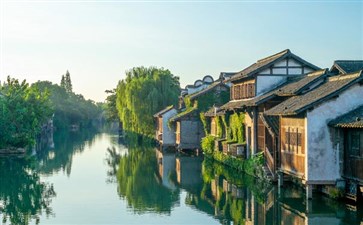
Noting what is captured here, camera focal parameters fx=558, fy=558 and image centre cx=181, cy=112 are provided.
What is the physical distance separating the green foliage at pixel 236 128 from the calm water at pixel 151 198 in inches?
86.1

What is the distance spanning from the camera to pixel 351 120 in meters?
21.7

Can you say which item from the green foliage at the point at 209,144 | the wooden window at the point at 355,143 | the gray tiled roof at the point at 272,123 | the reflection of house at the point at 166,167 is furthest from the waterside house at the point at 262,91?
the wooden window at the point at 355,143

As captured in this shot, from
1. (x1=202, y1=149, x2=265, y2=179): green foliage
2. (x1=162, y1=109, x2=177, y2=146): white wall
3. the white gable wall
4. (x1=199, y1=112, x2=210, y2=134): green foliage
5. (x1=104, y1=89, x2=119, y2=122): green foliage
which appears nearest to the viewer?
(x1=202, y1=149, x2=265, y2=179): green foliage

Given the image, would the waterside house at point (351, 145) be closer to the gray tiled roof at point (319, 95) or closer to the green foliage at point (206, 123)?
the gray tiled roof at point (319, 95)

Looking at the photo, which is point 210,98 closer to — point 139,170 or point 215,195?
point 139,170

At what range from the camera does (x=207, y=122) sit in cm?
4741

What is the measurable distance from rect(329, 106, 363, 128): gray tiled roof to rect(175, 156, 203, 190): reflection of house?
9.10 meters

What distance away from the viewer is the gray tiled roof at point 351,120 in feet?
68.8

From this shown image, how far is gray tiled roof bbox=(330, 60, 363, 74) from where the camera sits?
2838cm

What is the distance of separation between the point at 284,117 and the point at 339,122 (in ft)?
15.1

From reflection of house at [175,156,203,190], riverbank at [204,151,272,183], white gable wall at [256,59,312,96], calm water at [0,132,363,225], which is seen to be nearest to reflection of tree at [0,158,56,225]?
calm water at [0,132,363,225]

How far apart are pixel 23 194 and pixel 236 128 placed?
15.2m

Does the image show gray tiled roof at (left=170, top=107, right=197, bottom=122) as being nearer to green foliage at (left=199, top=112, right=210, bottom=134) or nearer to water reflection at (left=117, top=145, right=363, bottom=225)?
green foliage at (left=199, top=112, right=210, bottom=134)

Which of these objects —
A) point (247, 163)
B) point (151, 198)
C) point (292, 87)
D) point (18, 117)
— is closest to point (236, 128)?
point (247, 163)
